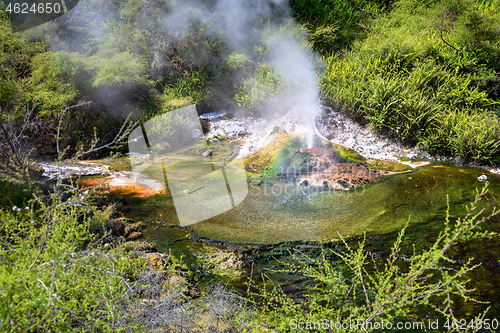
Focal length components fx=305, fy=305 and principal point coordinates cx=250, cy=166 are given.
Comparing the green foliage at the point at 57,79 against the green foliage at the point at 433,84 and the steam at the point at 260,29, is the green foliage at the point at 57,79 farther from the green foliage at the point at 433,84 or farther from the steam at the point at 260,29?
the green foliage at the point at 433,84

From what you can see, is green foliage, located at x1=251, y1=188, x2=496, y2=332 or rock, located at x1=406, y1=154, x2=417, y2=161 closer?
green foliage, located at x1=251, y1=188, x2=496, y2=332

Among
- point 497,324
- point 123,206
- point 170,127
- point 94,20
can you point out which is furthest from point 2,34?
point 497,324

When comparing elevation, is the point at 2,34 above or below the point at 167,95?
above

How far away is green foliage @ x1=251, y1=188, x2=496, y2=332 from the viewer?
1546mm

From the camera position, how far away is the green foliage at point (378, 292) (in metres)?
1.55

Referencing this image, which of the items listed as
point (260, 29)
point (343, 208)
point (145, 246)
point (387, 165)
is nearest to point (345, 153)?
point (387, 165)

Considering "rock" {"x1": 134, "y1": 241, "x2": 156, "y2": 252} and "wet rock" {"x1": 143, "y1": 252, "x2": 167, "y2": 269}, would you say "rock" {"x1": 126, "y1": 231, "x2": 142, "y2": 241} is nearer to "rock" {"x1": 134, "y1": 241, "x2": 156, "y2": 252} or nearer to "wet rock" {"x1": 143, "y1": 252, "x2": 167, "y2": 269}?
"rock" {"x1": 134, "y1": 241, "x2": 156, "y2": 252}

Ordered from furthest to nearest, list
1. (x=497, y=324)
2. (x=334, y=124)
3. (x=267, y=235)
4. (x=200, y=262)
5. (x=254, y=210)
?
1. (x=334, y=124)
2. (x=254, y=210)
3. (x=267, y=235)
4. (x=200, y=262)
5. (x=497, y=324)

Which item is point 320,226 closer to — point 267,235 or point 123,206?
point 267,235

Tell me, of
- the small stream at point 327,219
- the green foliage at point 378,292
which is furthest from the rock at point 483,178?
the green foliage at point 378,292

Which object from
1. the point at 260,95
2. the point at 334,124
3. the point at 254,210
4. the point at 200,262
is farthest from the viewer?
the point at 260,95

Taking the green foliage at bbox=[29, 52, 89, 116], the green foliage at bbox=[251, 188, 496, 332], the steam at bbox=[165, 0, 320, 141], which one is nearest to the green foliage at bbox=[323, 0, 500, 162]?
the steam at bbox=[165, 0, 320, 141]

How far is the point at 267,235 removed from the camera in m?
3.20

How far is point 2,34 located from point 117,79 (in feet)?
8.16
